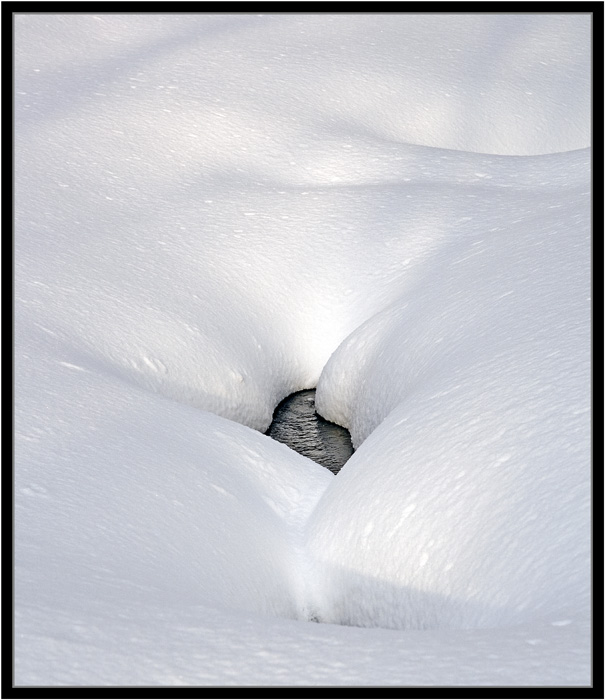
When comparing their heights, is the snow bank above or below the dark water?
above

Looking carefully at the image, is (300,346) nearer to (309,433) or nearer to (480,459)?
(309,433)

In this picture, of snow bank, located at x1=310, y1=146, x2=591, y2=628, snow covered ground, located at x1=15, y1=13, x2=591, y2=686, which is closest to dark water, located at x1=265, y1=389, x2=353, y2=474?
snow covered ground, located at x1=15, y1=13, x2=591, y2=686

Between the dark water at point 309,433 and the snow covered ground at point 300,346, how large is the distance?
49 millimetres

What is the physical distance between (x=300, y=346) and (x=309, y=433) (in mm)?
324

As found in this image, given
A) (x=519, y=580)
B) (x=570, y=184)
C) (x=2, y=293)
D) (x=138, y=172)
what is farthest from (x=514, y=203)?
(x=519, y=580)

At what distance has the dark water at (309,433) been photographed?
2.77 meters

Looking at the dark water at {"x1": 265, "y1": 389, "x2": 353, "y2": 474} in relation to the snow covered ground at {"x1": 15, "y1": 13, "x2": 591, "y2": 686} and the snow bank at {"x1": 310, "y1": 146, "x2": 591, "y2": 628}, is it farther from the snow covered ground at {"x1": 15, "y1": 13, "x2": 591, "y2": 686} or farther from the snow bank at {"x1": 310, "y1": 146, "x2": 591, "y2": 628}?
the snow bank at {"x1": 310, "y1": 146, "x2": 591, "y2": 628}

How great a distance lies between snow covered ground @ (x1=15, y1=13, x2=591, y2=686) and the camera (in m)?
1.29

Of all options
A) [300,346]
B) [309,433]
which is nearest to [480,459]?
[309,433]

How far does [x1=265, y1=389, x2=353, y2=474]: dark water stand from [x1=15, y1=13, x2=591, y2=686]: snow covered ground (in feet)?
0.16

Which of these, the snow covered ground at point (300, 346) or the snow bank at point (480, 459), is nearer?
the snow covered ground at point (300, 346)

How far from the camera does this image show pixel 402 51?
174 inches

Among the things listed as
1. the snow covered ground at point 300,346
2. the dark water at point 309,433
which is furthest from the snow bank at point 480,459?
the dark water at point 309,433

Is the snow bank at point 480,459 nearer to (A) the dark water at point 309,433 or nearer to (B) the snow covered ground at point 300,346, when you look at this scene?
(B) the snow covered ground at point 300,346
